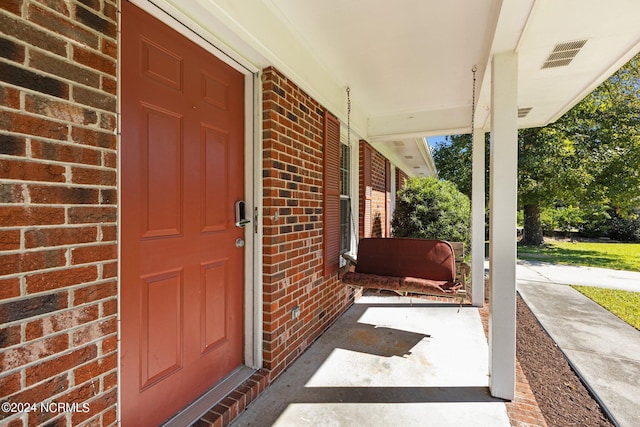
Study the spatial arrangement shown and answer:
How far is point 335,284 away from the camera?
3.77 meters

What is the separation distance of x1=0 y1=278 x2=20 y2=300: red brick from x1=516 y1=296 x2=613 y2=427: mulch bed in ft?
9.40

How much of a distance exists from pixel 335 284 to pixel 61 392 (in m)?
2.85

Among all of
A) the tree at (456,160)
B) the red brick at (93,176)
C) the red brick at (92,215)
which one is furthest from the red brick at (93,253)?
the tree at (456,160)

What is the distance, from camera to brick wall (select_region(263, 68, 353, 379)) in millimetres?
2395

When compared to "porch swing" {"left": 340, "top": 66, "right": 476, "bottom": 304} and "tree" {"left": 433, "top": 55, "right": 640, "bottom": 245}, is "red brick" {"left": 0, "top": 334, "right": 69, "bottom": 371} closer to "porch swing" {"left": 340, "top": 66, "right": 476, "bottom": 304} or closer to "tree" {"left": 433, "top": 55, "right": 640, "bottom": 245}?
"porch swing" {"left": 340, "top": 66, "right": 476, "bottom": 304}

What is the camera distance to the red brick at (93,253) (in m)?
1.22

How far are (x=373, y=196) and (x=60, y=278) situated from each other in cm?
479

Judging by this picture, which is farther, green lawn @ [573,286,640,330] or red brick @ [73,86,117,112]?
green lawn @ [573,286,640,330]

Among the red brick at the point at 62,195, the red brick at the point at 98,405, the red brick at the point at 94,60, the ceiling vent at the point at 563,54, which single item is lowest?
the red brick at the point at 98,405

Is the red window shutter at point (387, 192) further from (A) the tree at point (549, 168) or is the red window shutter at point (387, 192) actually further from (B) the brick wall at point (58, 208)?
(A) the tree at point (549, 168)

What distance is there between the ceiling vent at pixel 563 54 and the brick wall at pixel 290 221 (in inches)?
77.8

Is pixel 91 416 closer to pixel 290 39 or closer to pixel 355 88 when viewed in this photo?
pixel 290 39

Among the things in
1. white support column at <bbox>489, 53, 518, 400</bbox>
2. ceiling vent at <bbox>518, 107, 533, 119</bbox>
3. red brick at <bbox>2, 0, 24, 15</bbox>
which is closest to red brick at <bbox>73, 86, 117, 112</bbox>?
red brick at <bbox>2, 0, 24, 15</bbox>

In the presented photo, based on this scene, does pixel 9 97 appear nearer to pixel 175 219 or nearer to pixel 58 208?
pixel 58 208
